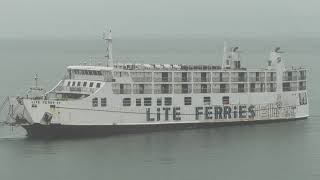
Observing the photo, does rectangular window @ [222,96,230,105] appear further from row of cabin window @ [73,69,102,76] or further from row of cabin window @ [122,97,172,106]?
row of cabin window @ [73,69,102,76]

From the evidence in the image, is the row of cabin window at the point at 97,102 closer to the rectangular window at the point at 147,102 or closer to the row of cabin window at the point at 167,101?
the row of cabin window at the point at 167,101

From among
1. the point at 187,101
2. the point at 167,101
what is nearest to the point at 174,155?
the point at 167,101

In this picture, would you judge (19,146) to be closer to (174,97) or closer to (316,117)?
(174,97)

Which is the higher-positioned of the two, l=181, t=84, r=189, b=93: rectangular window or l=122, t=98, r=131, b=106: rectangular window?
l=181, t=84, r=189, b=93: rectangular window

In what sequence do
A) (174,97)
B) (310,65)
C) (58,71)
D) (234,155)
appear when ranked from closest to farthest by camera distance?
(234,155), (174,97), (58,71), (310,65)

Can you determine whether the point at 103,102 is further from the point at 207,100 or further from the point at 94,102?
the point at 207,100

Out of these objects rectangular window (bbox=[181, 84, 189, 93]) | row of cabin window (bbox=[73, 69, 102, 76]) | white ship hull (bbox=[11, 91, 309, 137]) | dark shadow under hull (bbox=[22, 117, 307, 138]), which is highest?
row of cabin window (bbox=[73, 69, 102, 76])

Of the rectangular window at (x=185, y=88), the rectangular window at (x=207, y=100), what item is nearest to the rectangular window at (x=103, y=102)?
the rectangular window at (x=185, y=88)

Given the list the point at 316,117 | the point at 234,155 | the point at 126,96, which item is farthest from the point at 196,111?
the point at 316,117

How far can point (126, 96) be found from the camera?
57.9 metres

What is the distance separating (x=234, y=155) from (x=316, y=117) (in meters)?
20.3

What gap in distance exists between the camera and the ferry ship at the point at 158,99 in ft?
181

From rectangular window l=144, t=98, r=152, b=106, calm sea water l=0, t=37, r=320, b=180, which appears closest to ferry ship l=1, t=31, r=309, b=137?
rectangular window l=144, t=98, r=152, b=106

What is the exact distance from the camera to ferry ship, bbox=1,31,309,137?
55.2m
